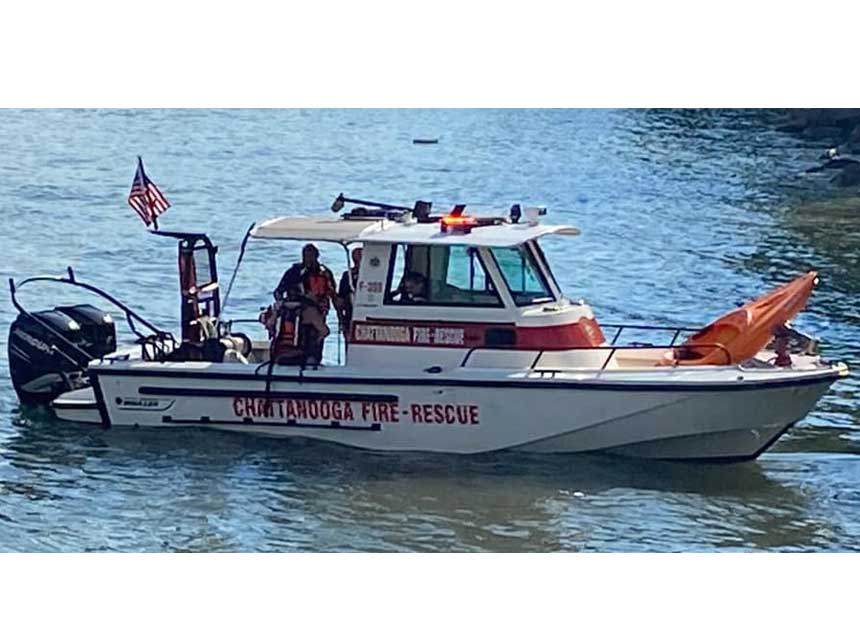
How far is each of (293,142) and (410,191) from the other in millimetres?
7320

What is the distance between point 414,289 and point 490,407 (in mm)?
1225

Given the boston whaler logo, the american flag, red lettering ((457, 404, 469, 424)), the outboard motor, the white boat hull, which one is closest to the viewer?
the white boat hull

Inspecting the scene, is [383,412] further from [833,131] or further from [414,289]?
[833,131]

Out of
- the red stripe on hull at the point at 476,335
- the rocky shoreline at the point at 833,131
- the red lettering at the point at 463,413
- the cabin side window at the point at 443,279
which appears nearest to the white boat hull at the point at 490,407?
the red lettering at the point at 463,413

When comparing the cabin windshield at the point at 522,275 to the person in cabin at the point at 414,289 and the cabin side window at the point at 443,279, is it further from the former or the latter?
the person in cabin at the point at 414,289

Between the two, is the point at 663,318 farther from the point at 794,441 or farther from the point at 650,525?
the point at 650,525

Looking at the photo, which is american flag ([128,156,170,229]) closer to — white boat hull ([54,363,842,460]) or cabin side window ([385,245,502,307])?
white boat hull ([54,363,842,460])

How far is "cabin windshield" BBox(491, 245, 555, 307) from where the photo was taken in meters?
17.4

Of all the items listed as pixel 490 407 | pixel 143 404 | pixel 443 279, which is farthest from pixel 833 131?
pixel 143 404

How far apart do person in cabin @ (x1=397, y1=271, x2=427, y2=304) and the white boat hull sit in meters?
0.69

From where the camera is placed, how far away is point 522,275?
57.5ft

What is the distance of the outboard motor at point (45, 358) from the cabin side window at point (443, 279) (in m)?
3.32

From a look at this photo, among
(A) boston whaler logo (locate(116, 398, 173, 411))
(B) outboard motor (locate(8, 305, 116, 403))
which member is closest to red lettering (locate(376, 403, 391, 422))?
(A) boston whaler logo (locate(116, 398, 173, 411))

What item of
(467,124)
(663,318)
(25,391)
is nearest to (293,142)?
(467,124)
